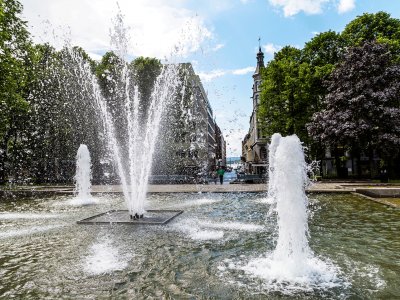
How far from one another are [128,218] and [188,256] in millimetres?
5442

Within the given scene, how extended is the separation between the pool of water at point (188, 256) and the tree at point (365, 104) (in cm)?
1977

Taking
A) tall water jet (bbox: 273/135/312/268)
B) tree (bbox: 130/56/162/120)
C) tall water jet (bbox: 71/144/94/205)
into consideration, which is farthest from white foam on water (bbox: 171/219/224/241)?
tree (bbox: 130/56/162/120)

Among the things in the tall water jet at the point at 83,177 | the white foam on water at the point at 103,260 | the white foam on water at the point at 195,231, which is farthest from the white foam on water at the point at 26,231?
the tall water jet at the point at 83,177

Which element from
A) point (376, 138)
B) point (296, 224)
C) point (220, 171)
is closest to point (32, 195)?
point (220, 171)

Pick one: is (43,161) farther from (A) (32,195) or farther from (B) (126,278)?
(B) (126,278)

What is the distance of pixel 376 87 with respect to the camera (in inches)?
1286

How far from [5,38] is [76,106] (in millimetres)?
19628

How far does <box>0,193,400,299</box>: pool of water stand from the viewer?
581 centimetres

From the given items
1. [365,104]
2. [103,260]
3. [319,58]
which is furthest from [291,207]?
[319,58]

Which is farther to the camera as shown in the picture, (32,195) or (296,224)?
(32,195)

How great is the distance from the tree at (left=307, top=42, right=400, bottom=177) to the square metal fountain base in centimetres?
2377

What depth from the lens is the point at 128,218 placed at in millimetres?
A: 12758

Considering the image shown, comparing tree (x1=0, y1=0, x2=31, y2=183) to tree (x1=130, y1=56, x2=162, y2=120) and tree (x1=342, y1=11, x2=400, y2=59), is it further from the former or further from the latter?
tree (x1=342, y1=11, x2=400, y2=59)

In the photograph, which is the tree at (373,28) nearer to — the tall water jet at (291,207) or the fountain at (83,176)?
the fountain at (83,176)
